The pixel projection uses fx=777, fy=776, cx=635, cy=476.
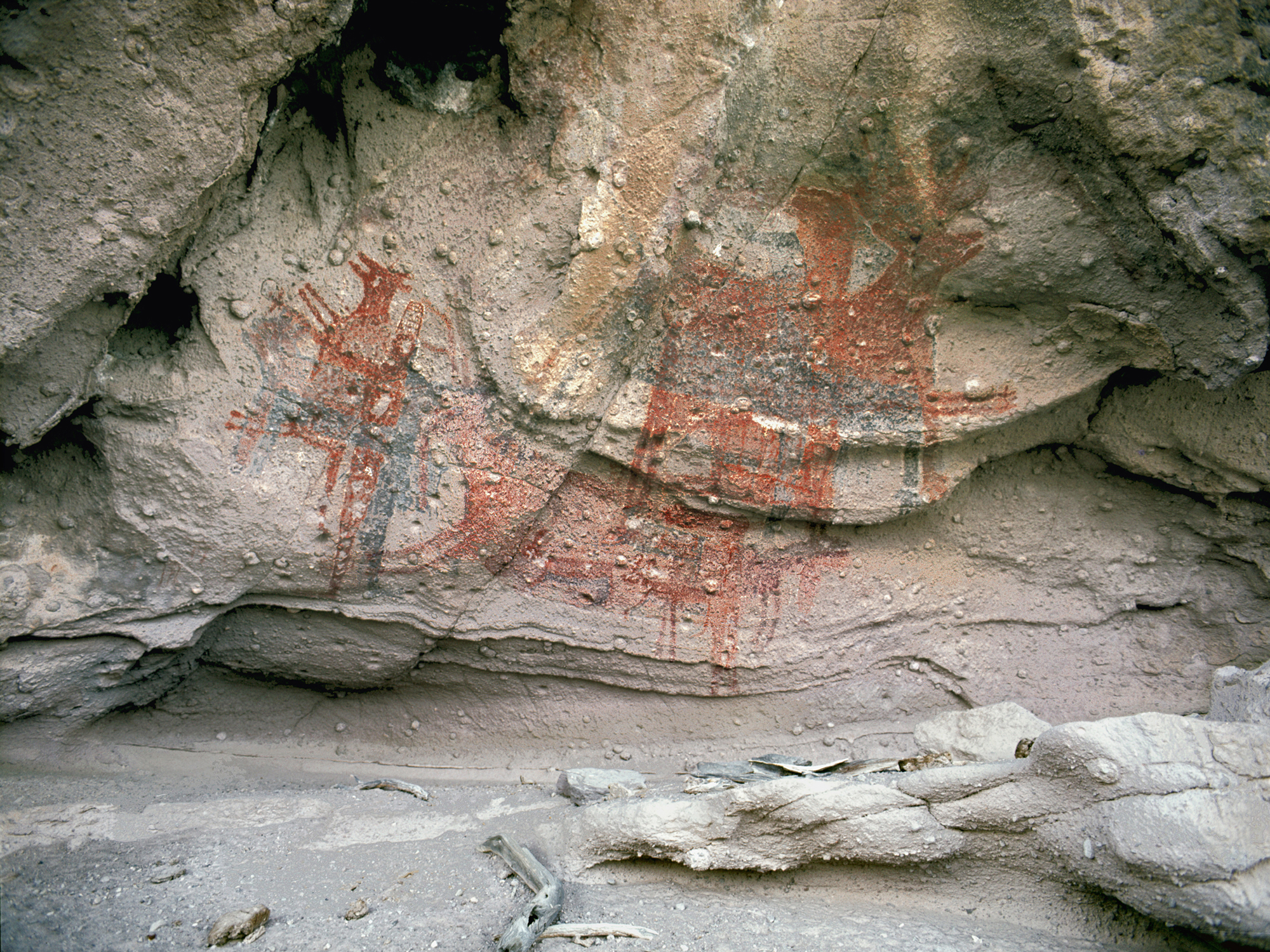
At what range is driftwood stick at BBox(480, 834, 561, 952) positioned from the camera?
1559 mm

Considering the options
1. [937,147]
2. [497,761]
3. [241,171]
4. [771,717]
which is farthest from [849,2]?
[497,761]

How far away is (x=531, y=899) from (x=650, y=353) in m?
1.45

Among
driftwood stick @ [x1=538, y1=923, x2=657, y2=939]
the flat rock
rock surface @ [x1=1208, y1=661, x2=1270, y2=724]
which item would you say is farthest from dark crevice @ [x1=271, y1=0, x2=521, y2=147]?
rock surface @ [x1=1208, y1=661, x2=1270, y2=724]

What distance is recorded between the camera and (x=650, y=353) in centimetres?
230

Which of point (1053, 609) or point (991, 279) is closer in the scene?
point (991, 279)

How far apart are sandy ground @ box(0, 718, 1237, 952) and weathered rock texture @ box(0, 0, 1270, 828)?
408mm

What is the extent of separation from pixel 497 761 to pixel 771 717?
92cm

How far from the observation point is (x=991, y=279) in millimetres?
2162

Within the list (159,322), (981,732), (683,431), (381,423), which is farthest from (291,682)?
(981,732)

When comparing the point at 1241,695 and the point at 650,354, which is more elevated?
Answer: the point at 650,354

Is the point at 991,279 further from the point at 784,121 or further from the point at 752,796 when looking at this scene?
the point at 752,796

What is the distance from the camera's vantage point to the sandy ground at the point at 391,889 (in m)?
1.60

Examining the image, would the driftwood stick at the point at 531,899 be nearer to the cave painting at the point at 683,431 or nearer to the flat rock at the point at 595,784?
the flat rock at the point at 595,784

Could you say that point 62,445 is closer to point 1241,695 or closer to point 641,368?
point 641,368
